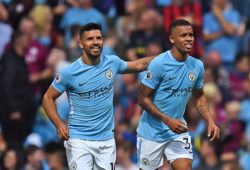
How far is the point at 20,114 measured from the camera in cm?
2041

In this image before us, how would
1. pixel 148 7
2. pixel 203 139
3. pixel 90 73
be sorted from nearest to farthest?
pixel 90 73 < pixel 203 139 < pixel 148 7

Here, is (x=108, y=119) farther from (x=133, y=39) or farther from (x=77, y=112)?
(x=133, y=39)

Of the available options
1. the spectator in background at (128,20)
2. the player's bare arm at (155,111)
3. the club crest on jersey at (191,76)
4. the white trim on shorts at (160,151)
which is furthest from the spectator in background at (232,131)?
the player's bare arm at (155,111)

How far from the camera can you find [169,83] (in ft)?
48.1

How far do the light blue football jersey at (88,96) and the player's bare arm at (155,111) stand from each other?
39cm

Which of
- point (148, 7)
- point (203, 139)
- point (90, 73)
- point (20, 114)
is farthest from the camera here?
point (148, 7)

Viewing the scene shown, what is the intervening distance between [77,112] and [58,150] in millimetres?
4609

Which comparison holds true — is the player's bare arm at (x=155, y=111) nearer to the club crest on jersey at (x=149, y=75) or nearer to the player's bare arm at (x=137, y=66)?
the club crest on jersey at (x=149, y=75)

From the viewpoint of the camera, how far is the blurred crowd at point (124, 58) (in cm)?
1938

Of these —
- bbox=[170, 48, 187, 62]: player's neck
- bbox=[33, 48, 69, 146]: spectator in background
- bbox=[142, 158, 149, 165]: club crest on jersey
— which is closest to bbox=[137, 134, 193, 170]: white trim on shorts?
bbox=[142, 158, 149, 165]: club crest on jersey

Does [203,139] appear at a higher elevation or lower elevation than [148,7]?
lower

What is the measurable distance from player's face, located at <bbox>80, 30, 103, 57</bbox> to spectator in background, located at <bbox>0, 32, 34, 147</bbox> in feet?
19.1

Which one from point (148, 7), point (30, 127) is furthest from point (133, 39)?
point (30, 127)

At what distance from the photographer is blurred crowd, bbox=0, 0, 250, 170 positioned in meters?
19.4
